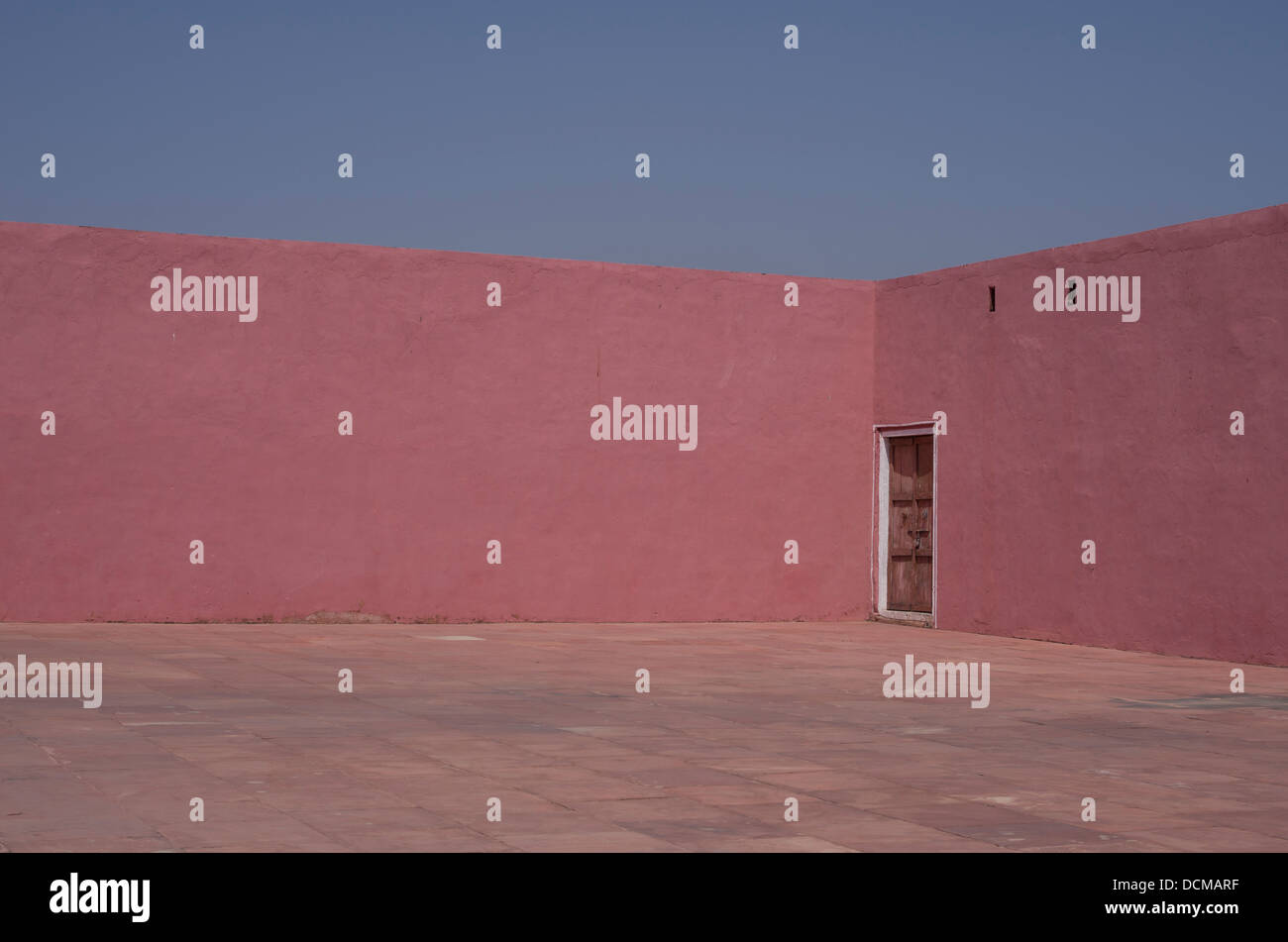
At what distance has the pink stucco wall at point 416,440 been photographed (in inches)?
577

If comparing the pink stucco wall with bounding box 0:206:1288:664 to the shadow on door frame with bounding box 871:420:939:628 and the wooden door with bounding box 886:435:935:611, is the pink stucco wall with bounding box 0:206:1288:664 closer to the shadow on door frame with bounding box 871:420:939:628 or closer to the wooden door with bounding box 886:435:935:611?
the shadow on door frame with bounding box 871:420:939:628

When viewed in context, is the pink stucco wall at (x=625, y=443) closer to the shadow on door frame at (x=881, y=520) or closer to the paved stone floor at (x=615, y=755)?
the shadow on door frame at (x=881, y=520)

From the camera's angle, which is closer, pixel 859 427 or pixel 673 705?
pixel 673 705

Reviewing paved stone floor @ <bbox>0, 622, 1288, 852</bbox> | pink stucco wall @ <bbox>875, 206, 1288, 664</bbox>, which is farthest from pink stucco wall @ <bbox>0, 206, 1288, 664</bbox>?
paved stone floor @ <bbox>0, 622, 1288, 852</bbox>

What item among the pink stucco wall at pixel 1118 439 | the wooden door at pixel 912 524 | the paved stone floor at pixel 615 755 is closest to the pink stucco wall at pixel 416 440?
the wooden door at pixel 912 524

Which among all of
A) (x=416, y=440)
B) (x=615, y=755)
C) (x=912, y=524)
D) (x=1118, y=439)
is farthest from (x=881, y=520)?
(x=615, y=755)

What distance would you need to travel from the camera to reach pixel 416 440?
16016 mm

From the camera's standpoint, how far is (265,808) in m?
5.82

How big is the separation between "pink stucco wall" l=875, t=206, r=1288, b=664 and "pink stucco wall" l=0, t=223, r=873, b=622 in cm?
160

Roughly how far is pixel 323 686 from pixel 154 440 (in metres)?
5.76

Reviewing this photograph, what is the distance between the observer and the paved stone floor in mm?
5547

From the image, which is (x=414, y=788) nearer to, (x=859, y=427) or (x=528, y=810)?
(x=528, y=810)
